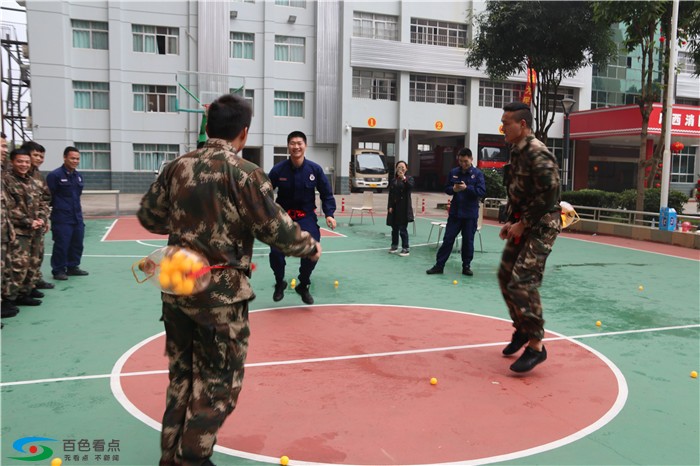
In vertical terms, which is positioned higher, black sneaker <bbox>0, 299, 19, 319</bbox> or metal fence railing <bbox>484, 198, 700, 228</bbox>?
metal fence railing <bbox>484, 198, 700, 228</bbox>

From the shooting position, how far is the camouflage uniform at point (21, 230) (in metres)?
6.06

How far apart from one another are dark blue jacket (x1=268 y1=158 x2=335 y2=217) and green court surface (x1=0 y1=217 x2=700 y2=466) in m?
1.16

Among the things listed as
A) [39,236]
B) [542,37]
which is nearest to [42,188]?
[39,236]

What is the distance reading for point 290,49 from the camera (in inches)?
1152

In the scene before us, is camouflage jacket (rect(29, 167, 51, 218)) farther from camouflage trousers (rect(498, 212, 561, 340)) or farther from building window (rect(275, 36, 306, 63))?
building window (rect(275, 36, 306, 63))

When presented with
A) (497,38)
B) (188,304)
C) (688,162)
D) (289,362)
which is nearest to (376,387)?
(289,362)

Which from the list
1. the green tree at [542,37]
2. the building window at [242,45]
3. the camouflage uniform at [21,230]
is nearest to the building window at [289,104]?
the building window at [242,45]

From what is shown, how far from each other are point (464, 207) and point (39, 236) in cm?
564

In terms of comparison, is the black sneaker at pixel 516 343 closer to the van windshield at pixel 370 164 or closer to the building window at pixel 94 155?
the van windshield at pixel 370 164

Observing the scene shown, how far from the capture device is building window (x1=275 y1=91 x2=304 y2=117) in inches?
1152

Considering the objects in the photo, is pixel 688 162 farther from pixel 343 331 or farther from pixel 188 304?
pixel 188 304

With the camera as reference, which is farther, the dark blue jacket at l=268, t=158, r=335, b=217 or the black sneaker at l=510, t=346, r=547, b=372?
the dark blue jacket at l=268, t=158, r=335, b=217

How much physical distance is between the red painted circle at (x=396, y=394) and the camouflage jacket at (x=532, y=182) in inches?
49.2

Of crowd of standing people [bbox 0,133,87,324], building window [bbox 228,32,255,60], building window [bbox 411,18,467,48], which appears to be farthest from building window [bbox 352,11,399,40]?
crowd of standing people [bbox 0,133,87,324]
